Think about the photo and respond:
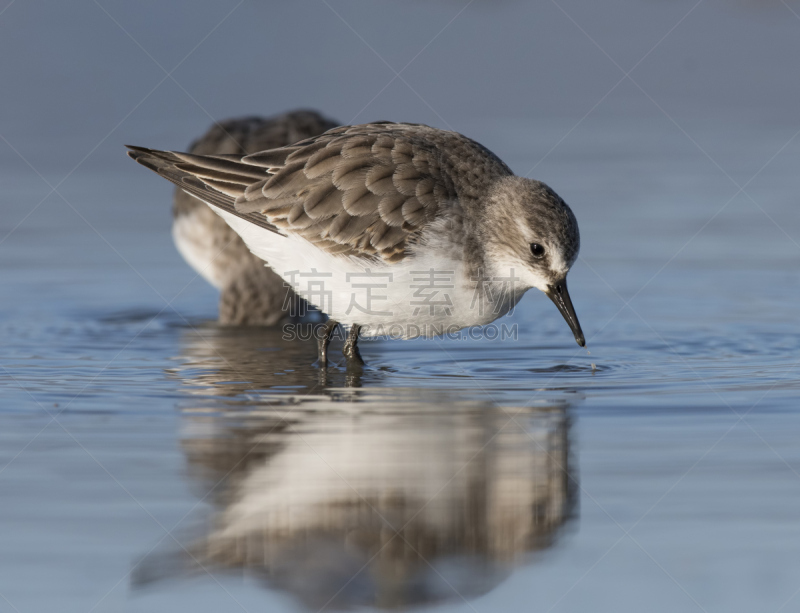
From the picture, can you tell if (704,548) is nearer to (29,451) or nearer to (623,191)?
(29,451)

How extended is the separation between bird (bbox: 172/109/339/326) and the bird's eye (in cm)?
332

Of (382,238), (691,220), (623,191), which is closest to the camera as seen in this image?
(382,238)

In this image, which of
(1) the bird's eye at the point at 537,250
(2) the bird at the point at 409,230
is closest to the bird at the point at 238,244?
(2) the bird at the point at 409,230

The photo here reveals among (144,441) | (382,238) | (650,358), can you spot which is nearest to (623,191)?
(650,358)

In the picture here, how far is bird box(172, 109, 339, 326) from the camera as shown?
10.6m

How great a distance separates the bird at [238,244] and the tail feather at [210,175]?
1.89 meters

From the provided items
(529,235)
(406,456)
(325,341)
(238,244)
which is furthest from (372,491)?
(238,244)

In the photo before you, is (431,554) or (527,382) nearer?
(431,554)

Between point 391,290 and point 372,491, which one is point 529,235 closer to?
point 391,290

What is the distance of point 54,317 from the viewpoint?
10.1m

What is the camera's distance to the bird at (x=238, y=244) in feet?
34.9

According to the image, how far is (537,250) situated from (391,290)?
1.02 m

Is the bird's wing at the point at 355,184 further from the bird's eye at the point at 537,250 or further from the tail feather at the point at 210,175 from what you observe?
the bird's eye at the point at 537,250

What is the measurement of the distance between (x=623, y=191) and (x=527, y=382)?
6818 mm
